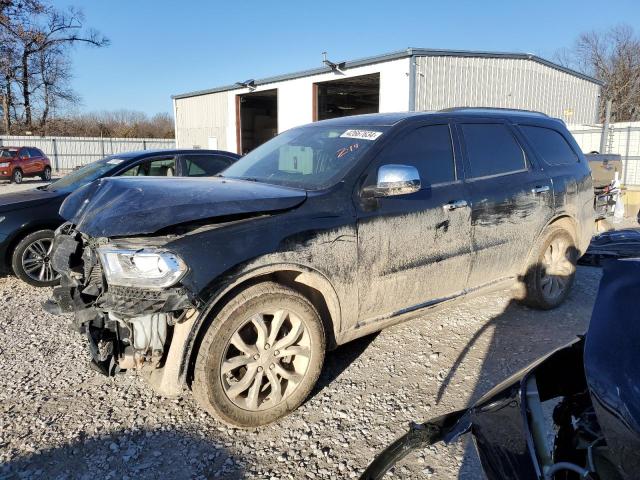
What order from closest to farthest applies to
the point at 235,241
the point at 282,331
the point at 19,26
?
the point at 235,241 < the point at 282,331 < the point at 19,26

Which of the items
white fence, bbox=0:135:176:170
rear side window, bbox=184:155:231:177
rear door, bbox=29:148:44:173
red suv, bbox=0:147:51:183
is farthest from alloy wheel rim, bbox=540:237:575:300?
white fence, bbox=0:135:176:170

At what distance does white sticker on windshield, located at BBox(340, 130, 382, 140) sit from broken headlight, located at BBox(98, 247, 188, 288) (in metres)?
1.76

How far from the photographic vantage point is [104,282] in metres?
2.73

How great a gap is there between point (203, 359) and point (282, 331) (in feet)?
1.82

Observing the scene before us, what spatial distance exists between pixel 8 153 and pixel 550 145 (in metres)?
25.9

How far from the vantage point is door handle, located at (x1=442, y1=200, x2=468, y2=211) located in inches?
145

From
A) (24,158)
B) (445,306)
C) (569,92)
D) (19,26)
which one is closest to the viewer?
(445,306)

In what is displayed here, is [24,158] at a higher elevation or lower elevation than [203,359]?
higher

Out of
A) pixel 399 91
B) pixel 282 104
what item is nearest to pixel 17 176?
pixel 282 104

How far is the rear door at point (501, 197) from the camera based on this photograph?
13.0ft

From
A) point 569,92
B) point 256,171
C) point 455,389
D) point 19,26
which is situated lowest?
point 455,389

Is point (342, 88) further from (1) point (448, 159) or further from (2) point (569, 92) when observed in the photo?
(1) point (448, 159)

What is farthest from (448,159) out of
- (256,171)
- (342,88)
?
(342,88)

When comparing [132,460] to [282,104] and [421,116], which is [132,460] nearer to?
[421,116]
